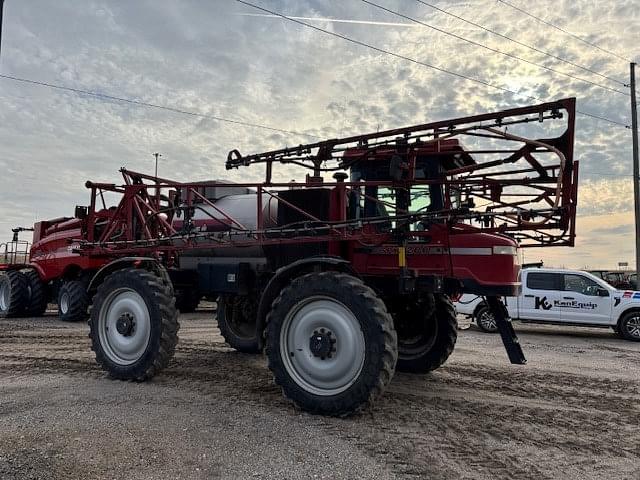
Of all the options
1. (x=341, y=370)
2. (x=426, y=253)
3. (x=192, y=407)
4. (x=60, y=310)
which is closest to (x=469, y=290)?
(x=426, y=253)

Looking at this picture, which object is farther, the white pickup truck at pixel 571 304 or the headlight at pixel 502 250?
the white pickup truck at pixel 571 304

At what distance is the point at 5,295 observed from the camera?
52.6 ft

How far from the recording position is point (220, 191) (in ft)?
26.1

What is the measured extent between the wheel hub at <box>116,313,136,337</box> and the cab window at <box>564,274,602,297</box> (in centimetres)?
1196

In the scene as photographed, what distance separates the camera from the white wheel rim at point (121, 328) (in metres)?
6.32

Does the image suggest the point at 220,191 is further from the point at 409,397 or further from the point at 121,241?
the point at 409,397

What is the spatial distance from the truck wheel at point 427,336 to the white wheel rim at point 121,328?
344 centimetres

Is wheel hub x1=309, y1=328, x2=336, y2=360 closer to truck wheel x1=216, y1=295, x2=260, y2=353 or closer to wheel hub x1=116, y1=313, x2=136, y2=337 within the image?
wheel hub x1=116, y1=313, x2=136, y2=337

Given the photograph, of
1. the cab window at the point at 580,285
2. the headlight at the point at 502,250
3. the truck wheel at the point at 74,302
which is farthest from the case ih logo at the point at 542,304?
the truck wheel at the point at 74,302

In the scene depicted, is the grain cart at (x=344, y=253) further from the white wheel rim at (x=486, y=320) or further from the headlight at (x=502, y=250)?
the white wheel rim at (x=486, y=320)

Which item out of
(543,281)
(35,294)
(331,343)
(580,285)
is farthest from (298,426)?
(35,294)

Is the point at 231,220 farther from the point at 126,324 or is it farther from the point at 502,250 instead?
the point at 502,250

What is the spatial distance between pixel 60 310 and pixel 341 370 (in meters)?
12.3

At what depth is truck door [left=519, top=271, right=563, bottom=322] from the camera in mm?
13891
